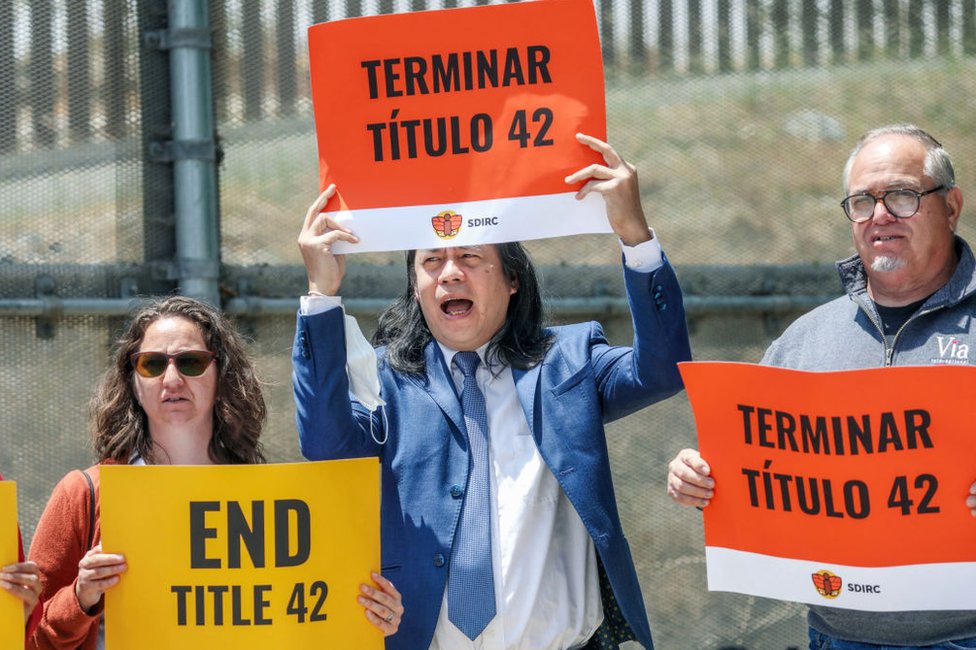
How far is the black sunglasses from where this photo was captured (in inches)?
132

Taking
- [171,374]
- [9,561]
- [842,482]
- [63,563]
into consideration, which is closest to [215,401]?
[171,374]

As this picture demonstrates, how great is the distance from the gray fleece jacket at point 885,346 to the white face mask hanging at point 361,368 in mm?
986

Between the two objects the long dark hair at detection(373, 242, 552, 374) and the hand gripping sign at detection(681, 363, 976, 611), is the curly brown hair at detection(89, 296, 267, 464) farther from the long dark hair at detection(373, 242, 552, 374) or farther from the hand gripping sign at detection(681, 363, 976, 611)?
the hand gripping sign at detection(681, 363, 976, 611)

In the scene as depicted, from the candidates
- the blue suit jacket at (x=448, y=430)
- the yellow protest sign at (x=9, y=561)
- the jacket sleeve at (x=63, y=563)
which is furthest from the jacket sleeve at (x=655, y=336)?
the yellow protest sign at (x=9, y=561)

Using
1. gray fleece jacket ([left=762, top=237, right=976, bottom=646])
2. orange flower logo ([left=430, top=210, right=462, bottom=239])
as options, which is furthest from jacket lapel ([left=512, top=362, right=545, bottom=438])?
gray fleece jacket ([left=762, top=237, right=976, bottom=646])

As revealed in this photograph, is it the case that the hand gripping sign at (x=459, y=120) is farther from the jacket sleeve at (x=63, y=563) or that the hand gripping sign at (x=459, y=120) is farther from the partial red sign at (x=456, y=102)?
the jacket sleeve at (x=63, y=563)

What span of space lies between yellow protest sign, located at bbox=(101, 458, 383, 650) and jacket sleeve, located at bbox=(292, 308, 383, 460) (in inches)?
4.0

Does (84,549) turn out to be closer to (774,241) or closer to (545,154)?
(545,154)

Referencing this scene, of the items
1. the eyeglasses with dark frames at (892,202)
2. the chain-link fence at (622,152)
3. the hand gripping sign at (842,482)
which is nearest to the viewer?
the hand gripping sign at (842,482)

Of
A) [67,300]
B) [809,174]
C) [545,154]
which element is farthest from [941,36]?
[67,300]

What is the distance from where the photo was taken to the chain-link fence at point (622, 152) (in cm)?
421

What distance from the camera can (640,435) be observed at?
4691 millimetres

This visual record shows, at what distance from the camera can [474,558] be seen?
3170mm

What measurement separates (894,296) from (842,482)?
548mm
